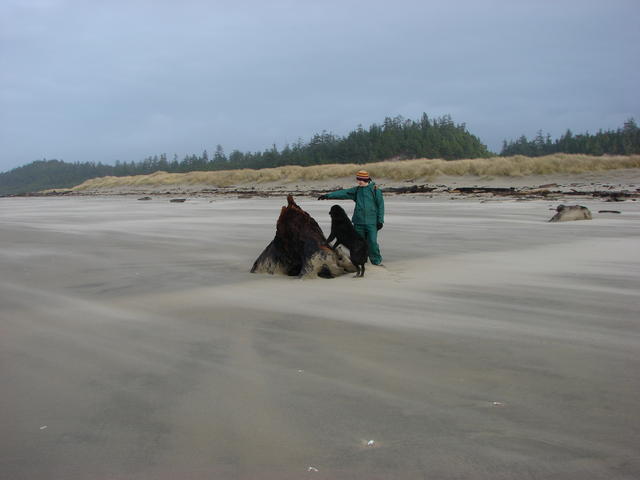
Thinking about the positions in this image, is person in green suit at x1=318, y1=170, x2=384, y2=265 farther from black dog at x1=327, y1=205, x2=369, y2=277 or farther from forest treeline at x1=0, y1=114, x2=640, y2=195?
forest treeline at x1=0, y1=114, x2=640, y2=195

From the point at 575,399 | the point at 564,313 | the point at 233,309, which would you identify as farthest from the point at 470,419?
the point at 233,309

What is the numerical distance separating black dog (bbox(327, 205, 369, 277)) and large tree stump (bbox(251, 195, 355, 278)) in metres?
0.21

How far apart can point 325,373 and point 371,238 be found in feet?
13.4

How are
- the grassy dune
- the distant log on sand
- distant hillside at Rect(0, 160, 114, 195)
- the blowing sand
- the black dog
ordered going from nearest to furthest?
the blowing sand, the black dog, the distant log on sand, the grassy dune, distant hillside at Rect(0, 160, 114, 195)

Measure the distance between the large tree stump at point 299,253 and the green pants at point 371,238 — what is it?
524 mm

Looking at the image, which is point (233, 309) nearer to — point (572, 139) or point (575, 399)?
point (575, 399)

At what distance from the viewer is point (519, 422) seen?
251cm

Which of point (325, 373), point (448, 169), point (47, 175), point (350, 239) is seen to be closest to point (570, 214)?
point (350, 239)

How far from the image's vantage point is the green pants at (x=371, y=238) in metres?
7.15

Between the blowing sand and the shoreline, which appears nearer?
the blowing sand

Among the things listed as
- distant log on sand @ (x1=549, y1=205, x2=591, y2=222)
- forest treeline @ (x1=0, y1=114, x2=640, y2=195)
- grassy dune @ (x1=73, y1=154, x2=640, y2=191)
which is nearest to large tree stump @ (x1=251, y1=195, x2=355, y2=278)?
distant log on sand @ (x1=549, y1=205, x2=591, y2=222)

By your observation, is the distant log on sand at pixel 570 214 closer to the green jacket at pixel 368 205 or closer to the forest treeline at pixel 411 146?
the green jacket at pixel 368 205

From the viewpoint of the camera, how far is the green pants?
23.5 ft

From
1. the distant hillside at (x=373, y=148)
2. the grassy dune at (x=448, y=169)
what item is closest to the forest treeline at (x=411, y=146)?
the distant hillside at (x=373, y=148)
